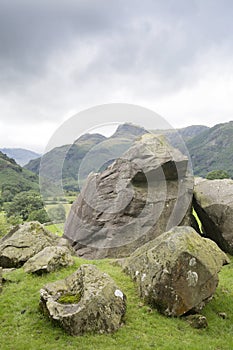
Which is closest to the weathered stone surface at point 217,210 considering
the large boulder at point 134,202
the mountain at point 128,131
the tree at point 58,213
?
the large boulder at point 134,202

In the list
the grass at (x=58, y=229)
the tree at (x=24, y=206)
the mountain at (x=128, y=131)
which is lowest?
the tree at (x=24, y=206)

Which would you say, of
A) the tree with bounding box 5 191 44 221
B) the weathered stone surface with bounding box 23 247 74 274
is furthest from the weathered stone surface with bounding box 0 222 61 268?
the tree with bounding box 5 191 44 221

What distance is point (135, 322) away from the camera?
14.0 meters

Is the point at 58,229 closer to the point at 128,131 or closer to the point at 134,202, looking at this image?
the point at 128,131

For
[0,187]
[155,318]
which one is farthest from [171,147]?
[0,187]

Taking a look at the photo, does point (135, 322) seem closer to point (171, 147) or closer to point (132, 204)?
point (132, 204)

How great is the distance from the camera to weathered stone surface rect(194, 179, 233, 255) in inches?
966

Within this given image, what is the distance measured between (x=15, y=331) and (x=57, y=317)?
183cm

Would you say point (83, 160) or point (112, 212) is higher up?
point (83, 160)

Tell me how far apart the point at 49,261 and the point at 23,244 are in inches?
171

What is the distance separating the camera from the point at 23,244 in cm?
2200

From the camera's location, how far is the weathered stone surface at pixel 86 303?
42.1 feet

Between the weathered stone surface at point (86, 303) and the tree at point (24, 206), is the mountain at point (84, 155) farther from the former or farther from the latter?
the tree at point (24, 206)

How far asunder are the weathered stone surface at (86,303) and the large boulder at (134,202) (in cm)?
1049
